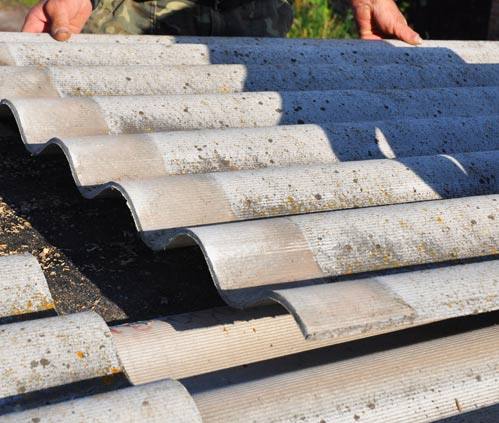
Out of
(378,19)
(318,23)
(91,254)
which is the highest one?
(378,19)

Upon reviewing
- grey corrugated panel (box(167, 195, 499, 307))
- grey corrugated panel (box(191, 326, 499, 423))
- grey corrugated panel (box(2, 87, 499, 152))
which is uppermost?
grey corrugated panel (box(2, 87, 499, 152))

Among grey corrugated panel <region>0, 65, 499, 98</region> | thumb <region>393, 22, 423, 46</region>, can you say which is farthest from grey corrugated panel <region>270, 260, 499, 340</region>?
thumb <region>393, 22, 423, 46</region>

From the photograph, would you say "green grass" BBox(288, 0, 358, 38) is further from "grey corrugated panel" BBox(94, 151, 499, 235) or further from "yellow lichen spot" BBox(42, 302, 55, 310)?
"yellow lichen spot" BBox(42, 302, 55, 310)

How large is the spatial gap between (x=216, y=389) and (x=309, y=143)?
1.00m

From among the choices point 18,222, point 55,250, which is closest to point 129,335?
point 55,250

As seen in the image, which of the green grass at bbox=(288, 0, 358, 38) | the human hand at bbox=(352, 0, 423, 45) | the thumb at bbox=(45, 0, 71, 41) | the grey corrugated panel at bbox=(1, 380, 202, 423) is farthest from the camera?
the green grass at bbox=(288, 0, 358, 38)

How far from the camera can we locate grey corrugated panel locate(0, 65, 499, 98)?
→ 7.54 ft

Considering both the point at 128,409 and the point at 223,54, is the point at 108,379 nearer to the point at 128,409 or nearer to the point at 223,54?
the point at 128,409

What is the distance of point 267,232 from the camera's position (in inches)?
62.2

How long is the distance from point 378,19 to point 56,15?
173cm

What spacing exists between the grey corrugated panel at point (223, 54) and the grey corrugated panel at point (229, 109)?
0.42 m

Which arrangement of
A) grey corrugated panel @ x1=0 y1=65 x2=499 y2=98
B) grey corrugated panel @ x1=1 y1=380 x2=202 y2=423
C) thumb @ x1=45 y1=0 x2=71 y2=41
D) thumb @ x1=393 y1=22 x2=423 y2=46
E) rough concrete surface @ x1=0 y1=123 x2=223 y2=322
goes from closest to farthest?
1. grey corrugated panel @ x1=1 y1=380 x2=202 y2=423
2. rough concrete surface @ x1=0 y1=123 x2=223 y2=322
3. grey corrugated panel @ x1=0 y1=65 x2=499 y2=98
4. thumb @ x1=45 y1=0 x2=71 y2=41
5. thumb @ x1=393 y1=22 x2=423 y2=46

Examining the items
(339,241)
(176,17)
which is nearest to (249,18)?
(176,17)

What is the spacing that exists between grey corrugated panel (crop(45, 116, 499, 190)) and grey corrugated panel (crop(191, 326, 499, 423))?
0.65m
